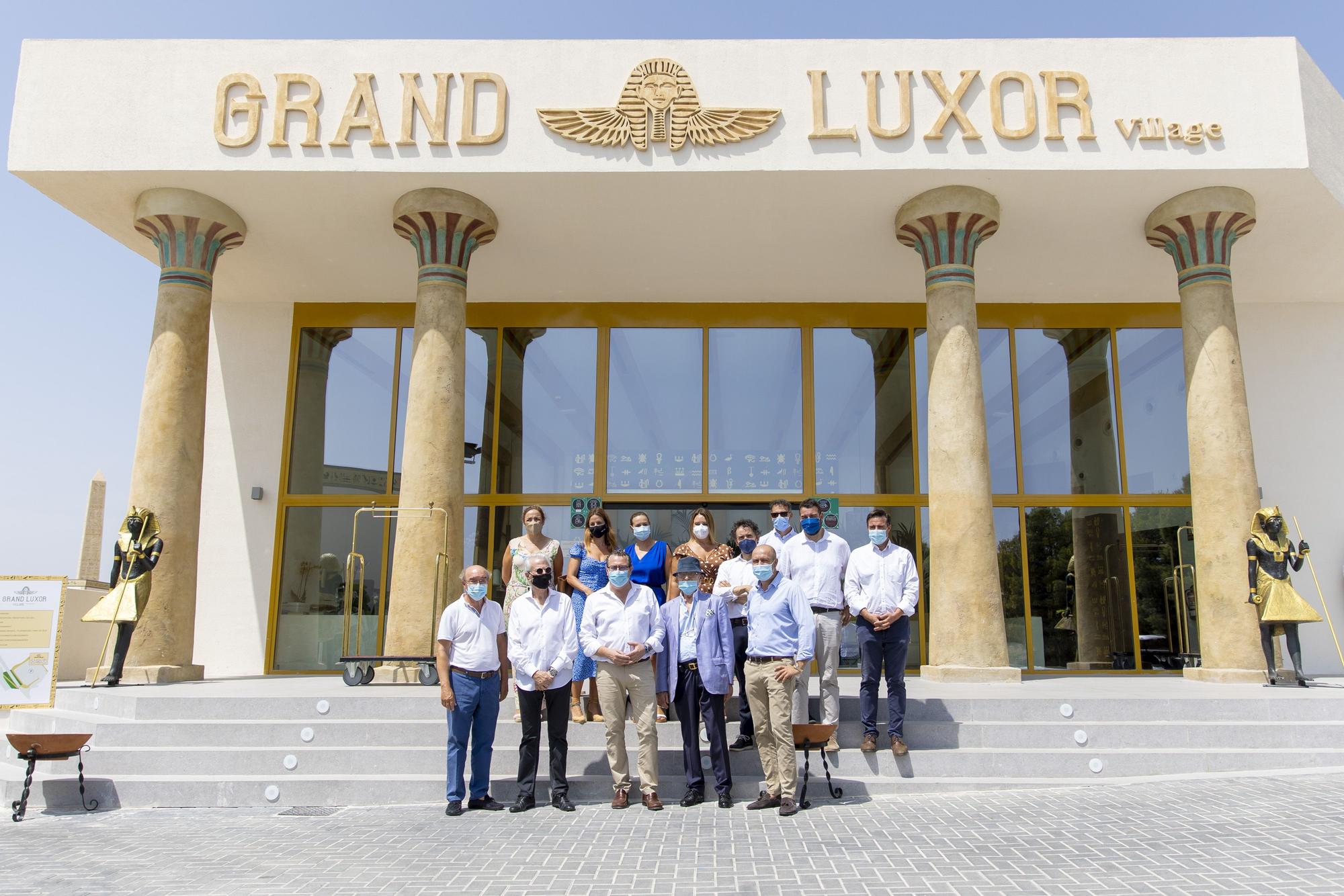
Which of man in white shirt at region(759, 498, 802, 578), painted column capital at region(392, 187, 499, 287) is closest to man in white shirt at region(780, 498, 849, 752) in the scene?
man in white shirt at region(759, 498, 802, 578)

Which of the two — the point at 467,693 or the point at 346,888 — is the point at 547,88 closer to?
the point at 467,693

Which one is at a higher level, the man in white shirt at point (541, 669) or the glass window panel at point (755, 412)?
the glass window panel at point (755, 412)

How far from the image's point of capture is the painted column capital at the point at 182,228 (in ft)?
37.1

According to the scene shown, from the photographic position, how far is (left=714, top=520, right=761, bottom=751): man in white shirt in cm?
743

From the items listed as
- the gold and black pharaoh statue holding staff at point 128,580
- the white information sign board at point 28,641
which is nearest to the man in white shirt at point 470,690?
the white information sign board at point 28,641

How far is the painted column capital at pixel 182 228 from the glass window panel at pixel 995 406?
30.5ft

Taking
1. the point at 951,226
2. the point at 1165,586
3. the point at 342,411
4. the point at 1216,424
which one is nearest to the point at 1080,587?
the point at 1165,586

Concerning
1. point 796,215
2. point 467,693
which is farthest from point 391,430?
point 467,693

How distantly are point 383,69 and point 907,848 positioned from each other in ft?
31.6

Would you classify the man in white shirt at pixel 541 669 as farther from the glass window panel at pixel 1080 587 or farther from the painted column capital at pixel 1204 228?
the painted column capital at pixel 1204 228

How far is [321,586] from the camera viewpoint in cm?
1391

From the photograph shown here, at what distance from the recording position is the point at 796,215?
469 inches

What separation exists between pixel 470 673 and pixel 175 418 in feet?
20.4

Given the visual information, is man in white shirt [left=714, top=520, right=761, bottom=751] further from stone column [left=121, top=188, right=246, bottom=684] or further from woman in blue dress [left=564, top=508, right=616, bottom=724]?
stone column [left=121, top=188, right=246, bottom=684]
